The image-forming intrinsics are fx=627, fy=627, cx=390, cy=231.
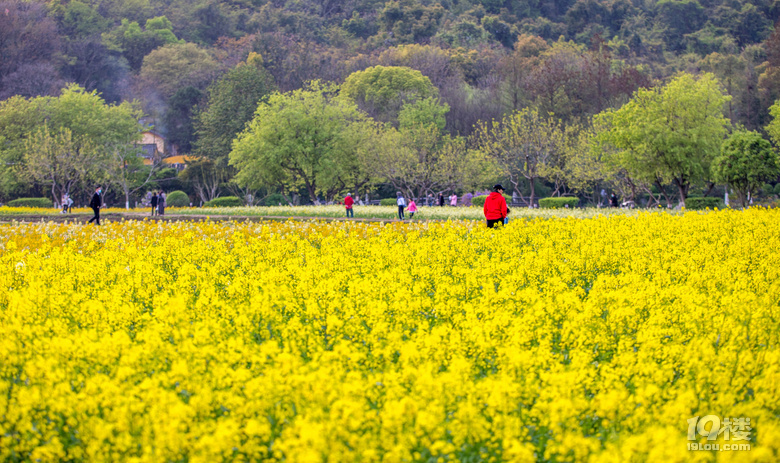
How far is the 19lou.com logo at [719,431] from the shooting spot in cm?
380

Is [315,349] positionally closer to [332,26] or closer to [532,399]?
[532,399]

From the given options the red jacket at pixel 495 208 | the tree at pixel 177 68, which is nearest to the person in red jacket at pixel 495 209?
the red jacket at pixel 495 208

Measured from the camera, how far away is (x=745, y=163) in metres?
27.3

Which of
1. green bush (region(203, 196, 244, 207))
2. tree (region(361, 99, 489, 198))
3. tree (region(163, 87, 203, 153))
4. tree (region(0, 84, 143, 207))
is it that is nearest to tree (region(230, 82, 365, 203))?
tree (region(361, 99, 489, 198))

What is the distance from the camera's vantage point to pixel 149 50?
77688 millimetres

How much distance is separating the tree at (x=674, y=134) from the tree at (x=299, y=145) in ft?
51.9

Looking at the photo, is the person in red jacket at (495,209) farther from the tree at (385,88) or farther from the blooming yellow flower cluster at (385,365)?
the tree at (385,88)

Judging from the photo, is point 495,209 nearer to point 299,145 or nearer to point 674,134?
point 674,134

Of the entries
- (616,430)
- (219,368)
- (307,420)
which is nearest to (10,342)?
(219,368)

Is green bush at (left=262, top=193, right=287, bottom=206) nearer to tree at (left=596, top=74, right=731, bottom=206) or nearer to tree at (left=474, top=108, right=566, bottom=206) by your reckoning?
tree at (left=474, top=108, right=566, bottom=206)

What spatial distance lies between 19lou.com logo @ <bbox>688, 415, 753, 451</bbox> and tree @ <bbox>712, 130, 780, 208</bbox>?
1054 inches

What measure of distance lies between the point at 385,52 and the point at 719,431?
66.9 m

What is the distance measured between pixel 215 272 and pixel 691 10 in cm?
8271

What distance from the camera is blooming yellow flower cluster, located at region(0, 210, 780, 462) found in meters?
3.61
